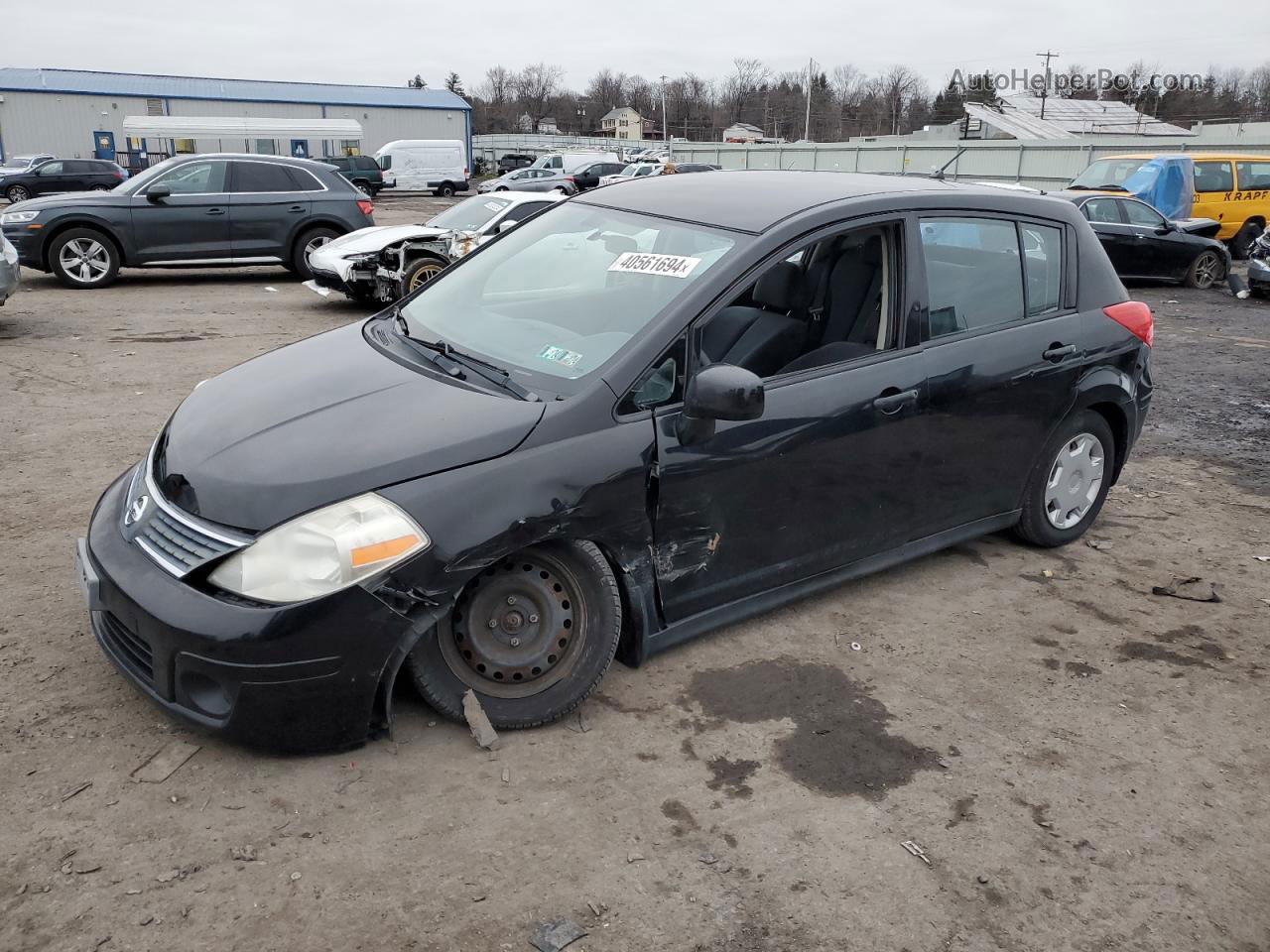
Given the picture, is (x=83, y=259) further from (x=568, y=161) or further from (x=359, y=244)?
(x=568, y=161)

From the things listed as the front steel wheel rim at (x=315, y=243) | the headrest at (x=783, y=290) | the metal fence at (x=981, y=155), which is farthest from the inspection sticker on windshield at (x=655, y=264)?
the metal fence at (x=981, y=155)

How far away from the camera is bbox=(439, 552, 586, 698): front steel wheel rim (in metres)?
3.10

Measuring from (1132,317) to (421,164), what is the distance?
42.0 meters

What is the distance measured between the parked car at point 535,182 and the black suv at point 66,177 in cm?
1213

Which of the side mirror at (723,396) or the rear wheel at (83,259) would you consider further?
the rear wheel at (83,259)

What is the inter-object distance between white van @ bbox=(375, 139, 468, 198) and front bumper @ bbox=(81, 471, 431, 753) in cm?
4288

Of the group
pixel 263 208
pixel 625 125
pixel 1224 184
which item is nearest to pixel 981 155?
pixel 1224 184

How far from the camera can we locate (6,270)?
9.50 metres

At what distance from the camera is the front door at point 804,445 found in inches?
136

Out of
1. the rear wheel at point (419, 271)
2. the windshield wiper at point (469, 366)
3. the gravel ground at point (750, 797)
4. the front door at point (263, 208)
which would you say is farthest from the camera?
the front door at point (263, 208)

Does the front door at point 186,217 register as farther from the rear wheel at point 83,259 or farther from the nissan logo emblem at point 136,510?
the nissan logo emblem at point 136,510

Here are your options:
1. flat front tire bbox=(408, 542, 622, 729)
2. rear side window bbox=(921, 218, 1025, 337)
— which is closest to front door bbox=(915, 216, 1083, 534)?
rear side window bbox=(921, 218, 1025, 337)

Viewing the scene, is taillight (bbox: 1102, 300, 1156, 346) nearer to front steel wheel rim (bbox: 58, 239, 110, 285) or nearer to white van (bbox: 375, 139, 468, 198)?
front steel wheel rim (bbox: 58, 239, 110, 285)

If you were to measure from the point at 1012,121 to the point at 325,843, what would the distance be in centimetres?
5852
